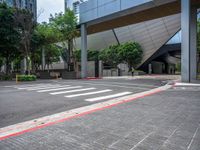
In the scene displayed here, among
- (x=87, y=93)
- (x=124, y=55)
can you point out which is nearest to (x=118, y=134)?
(x=87, y=93)

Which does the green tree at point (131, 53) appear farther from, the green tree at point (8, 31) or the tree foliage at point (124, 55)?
the green tree at point (8, 31)

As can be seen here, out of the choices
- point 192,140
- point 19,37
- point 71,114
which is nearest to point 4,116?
point 71,114

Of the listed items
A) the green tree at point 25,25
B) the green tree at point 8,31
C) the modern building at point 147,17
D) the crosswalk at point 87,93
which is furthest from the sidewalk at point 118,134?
the green tree at point 8,31

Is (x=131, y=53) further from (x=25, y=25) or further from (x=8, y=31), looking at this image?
(x=8, y=31)

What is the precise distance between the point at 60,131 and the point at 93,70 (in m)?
28.3

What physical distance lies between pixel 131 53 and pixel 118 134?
4099 cm

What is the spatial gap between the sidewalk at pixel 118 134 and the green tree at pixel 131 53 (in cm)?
3851

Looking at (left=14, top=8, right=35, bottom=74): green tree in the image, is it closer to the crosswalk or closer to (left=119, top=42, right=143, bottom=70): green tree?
the crosswalk

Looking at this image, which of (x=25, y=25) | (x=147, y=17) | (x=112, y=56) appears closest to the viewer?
(x=147, y=17)

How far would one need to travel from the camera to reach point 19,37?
2925 centimetres

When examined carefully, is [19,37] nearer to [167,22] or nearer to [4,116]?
[4,116]

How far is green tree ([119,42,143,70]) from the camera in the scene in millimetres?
44156

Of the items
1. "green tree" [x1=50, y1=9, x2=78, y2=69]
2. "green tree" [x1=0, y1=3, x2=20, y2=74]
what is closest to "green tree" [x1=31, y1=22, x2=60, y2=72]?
"green tree" [x1=50, y1=9, x2=78, y2=69]

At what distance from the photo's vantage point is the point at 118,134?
174 inches
